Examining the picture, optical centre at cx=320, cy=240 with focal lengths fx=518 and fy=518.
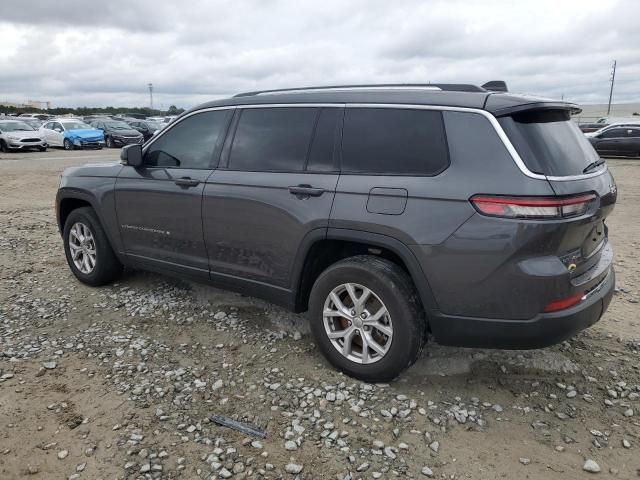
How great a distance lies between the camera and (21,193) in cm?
1139

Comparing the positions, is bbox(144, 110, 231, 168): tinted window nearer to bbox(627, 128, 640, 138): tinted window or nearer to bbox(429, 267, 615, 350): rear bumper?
bbox(429, 267, 615, 350): rear bumper

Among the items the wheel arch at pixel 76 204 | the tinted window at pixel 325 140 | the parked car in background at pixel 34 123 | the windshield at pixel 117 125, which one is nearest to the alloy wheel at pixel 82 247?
the wheel arch at pixel 76 204

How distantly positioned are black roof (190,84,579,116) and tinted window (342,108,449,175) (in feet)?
0.29

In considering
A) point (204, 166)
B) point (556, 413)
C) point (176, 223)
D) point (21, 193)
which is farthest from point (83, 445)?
point (21, 193)

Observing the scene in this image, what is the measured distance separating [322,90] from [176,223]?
5.22ft

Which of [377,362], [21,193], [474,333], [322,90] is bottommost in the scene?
[21,193]

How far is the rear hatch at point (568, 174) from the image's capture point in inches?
109

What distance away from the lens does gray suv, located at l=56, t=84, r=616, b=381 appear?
9.09 ft

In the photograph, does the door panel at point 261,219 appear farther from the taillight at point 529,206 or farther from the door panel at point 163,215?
the taillight at point 529,206

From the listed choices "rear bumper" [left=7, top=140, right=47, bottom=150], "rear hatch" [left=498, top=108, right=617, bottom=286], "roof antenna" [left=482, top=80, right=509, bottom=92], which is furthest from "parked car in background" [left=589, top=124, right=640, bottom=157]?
"rear bumper" [left=7, top=140, right=47, bottom=150]

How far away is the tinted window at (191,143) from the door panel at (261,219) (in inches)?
11.6

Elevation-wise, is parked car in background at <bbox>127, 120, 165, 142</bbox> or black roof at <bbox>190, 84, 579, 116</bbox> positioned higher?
black roof at <bbox>190, 84, 579, 116</bbox>

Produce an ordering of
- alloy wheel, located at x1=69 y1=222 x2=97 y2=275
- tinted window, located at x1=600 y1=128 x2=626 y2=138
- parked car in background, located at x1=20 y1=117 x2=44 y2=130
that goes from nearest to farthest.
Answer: alloy wheel, located at x1=69 y1=222 x2=97 y2=275 → tinted window, located at x1=600 y1=128 x2=626 y2=138 → parked car in background, located at x1=20 y1=117 x2=44 y2=130

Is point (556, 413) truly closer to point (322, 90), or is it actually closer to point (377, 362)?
point (377, 362)
